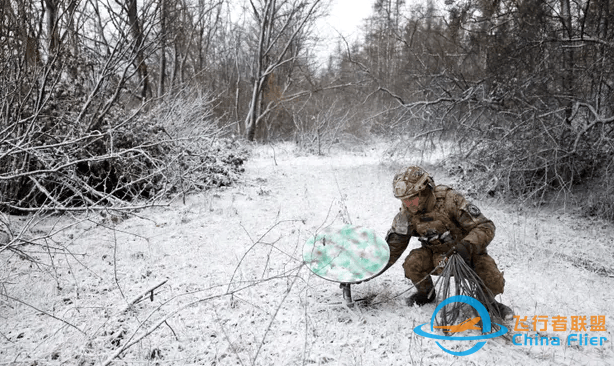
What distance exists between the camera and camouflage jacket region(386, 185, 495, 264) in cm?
254

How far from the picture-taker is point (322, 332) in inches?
97.3

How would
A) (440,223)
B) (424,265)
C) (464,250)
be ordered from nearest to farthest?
(464,250)
(440,223)
(424,265)

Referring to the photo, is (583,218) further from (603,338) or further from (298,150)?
(298,150)

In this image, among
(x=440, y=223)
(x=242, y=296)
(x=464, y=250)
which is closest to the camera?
(x=464, y=250)

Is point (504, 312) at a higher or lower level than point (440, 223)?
lower

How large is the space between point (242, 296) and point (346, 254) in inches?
39.0

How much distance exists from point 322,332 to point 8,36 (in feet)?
11.5

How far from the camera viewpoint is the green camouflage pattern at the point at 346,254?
2.48 m

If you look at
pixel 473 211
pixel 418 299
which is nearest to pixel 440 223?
pixel 473 211

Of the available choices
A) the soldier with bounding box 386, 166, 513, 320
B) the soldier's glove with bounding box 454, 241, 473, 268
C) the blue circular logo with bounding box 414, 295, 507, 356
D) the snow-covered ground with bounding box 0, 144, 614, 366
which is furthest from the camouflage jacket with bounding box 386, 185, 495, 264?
the snow-covered ground with bounding box 0, 144, 614, 366

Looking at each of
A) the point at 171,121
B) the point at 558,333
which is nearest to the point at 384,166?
the point at 171,121

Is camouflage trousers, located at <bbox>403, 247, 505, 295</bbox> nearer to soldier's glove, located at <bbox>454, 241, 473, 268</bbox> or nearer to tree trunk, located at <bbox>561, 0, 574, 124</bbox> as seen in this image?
soldier's glove, located at <bbox>454, 241, 473, 268</bbox>

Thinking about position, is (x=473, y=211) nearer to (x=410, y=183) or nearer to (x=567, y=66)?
(x=410, y=183)

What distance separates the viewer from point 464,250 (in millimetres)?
2350
